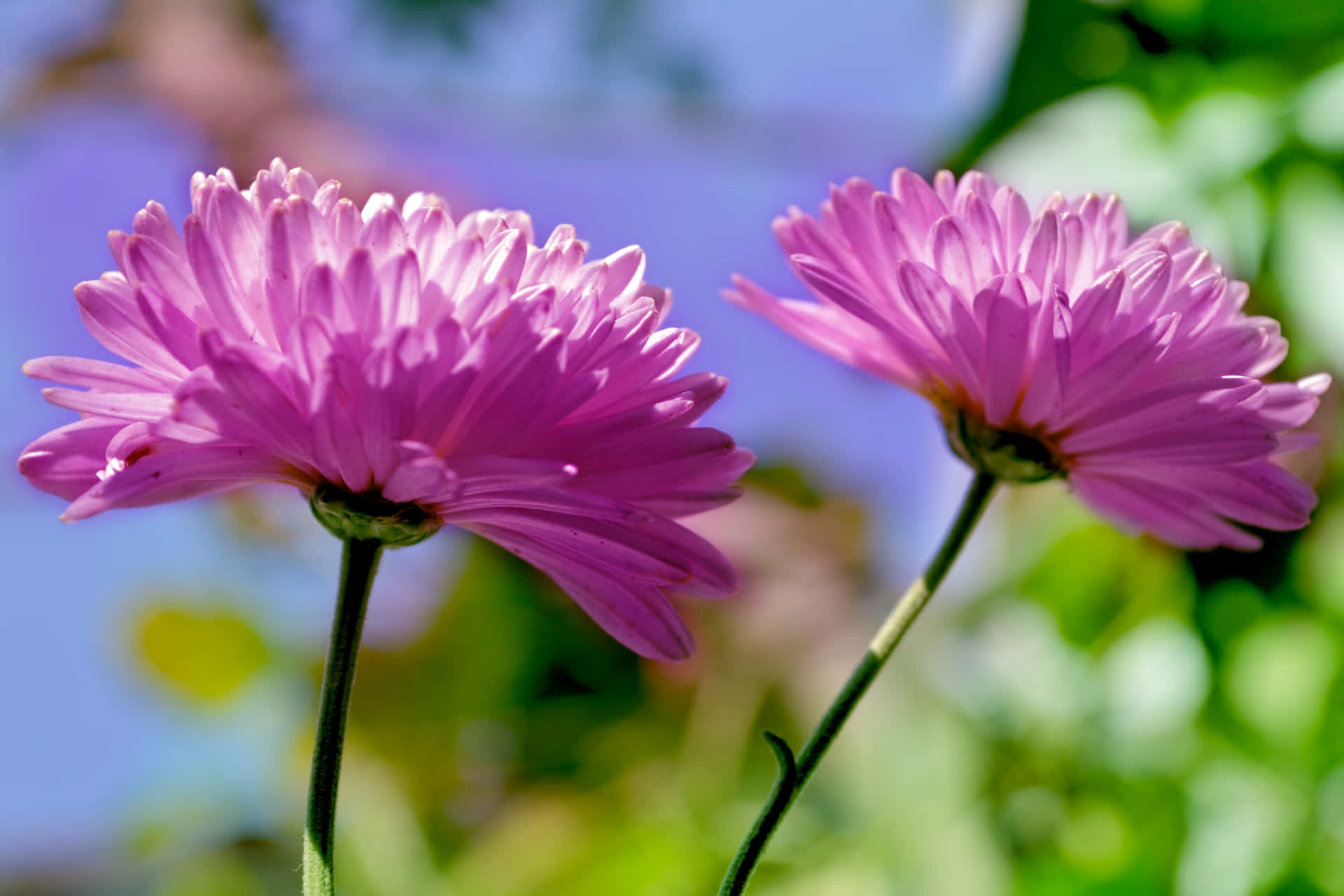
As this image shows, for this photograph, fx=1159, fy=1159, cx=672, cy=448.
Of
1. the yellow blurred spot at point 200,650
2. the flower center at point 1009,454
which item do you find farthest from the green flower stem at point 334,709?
the yellow blurred spot at point 200,650

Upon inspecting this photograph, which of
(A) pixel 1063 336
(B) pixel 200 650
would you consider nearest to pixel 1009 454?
(A) pixel 1063 336

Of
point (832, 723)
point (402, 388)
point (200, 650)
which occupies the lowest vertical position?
point (200, 650)

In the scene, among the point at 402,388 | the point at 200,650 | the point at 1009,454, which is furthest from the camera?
the point at 200,650

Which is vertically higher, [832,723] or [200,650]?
[832,723]

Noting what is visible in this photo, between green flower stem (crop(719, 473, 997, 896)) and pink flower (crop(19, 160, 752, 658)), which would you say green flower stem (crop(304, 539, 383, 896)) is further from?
green flower stem (crop(719, 473, 997, 896))

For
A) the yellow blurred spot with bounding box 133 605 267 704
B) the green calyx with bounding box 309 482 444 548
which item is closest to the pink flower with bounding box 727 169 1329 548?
the green calyx with bounding box 309 482 444 548

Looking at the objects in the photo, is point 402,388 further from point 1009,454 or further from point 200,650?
point 200,650

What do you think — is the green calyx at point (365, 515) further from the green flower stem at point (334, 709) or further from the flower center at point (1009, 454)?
the flower center at point (1009, 454)
